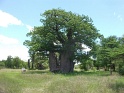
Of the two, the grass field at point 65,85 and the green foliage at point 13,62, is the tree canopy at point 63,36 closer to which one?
the grass field at point 65,85

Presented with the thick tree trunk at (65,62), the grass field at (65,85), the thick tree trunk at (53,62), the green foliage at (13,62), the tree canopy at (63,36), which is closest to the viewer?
the grass field at (65,85)

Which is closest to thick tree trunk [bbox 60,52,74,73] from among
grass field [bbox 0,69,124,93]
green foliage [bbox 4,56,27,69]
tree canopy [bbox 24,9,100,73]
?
tree canopy [bbox 24,9,100,73]

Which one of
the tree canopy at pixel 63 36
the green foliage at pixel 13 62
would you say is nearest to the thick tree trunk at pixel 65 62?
the tree canopy at pixel 63 36

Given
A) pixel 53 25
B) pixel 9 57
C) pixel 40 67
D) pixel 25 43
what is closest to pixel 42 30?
pixel 53 25

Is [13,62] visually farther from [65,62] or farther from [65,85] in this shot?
[65,85]

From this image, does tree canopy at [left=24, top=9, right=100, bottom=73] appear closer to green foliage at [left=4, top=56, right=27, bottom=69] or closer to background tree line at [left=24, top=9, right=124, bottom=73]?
background tree line at [left=24, top=9, right=124, bottom=73]

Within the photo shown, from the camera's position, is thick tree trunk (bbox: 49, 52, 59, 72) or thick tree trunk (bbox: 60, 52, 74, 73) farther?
thick tree trunk (bbox: 49, 52, 59, 72)

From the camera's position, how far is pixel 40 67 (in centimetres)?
7769

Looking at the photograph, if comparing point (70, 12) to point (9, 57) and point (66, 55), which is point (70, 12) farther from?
point (9, 57)

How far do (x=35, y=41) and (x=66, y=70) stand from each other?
8.48 meters

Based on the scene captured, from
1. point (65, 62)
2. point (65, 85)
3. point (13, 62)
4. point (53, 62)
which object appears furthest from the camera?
point (13, 62)

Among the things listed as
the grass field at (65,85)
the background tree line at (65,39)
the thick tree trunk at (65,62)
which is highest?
the background tree line at (65,39)

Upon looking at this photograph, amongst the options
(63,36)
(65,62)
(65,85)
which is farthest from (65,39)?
(65,85)

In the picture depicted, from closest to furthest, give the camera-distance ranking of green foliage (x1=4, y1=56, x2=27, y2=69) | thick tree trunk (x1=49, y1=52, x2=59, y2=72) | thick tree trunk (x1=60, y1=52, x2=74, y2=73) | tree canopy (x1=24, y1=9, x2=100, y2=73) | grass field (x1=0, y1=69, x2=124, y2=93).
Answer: grass field (x1=0, y1=69, x2=124, y2=93) < tree canopy (x1=24, y1=9, x2=100, y2=73) < thick tree trunk (x1=60, y1=52, x2=74, y2=73) < thick tree trunk (x1=49, y1=52, x2=59, y2=72) < green foliage (x1=4, y1=56, x2=27, y2=69)
